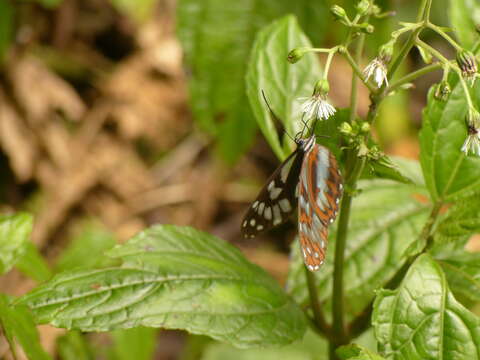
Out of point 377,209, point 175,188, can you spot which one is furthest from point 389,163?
point 175,188

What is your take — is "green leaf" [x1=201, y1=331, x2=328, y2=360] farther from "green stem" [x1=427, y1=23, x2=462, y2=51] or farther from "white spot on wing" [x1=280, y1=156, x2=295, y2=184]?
"green stem" [x1=427, y1=23, x2=462, y2=51]

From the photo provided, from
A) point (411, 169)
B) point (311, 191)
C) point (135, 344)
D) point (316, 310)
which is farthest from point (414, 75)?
point (135, 344)

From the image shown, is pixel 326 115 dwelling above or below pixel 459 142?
above

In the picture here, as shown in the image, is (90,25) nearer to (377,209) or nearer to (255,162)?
(255,162)

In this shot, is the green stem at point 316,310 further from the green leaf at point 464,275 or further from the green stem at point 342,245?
the green leaf at point 464,275

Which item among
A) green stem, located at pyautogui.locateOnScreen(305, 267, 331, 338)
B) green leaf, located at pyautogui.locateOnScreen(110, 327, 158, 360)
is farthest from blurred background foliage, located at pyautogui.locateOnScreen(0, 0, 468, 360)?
green stem, located at pyautogui.locateOnScreen(305, 267, 331, 338)

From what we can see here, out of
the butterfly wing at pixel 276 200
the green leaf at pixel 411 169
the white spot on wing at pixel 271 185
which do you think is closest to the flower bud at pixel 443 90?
the butterfly wing at pixel 276 200
